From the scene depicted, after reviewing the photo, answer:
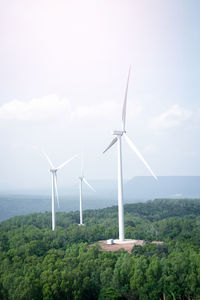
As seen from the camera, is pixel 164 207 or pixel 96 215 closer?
pixel 96 215

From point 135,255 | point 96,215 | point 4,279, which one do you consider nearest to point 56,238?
point 135,255

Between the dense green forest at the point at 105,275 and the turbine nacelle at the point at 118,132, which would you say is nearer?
the dense green forest at the point at 105,275

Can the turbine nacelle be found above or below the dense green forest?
above

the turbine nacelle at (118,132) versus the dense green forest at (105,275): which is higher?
the turbine nacelle at (118,132)

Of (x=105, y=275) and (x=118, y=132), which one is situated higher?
(x=118, y=132)

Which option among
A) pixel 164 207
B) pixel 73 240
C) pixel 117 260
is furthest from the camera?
pixel 164 207

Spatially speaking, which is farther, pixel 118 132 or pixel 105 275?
pixel 118 132

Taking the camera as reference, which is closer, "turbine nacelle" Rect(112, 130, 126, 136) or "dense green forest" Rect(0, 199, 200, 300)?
"dense green forest" Rect(0, 199, 200, 300)

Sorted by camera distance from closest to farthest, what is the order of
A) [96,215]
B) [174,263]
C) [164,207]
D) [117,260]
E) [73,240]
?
[174,263] → [117,260] → [73,240] → [96,215] → [164,207]

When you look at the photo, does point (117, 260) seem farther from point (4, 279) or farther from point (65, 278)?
point (4, 279)

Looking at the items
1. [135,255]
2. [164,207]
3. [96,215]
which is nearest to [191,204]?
[164,207]
